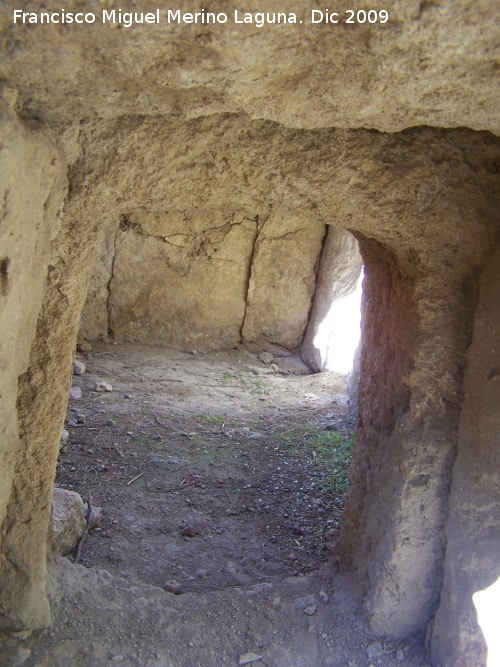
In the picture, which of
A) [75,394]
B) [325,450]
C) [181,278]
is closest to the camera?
[325,450]

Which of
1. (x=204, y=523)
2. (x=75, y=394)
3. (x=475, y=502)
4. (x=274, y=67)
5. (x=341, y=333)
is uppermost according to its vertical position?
(x=274, y=67)

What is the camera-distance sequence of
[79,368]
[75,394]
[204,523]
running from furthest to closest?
[79,368] < [75,394] < [204,523]

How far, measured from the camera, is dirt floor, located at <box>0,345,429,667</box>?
89.7 inches

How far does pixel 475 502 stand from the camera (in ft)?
7.03

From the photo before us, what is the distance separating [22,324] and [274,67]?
102 cm

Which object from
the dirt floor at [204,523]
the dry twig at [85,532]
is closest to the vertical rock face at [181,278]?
the dirt floor at [204,523]

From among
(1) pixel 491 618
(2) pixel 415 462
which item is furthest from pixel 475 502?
(1) pixel 491 618

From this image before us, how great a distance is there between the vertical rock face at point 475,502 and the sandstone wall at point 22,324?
A: 54.3 inches

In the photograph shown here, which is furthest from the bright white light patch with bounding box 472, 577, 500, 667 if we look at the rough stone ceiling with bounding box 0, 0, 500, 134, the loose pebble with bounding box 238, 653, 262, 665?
the rough stone ceiling with bounding box 0, 0, 500, 134

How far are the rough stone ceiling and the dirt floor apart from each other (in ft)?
5.65

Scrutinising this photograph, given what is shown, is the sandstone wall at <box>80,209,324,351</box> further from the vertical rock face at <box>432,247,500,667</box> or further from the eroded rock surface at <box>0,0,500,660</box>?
the vertical rock face at <box>432,247,500,667</box>

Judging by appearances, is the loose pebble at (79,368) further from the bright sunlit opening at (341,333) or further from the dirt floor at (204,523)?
the bright sunlit opening at (341,333)

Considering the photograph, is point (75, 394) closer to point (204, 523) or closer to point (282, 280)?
point (204, 523)

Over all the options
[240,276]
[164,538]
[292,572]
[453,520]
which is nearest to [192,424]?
[164,538]
